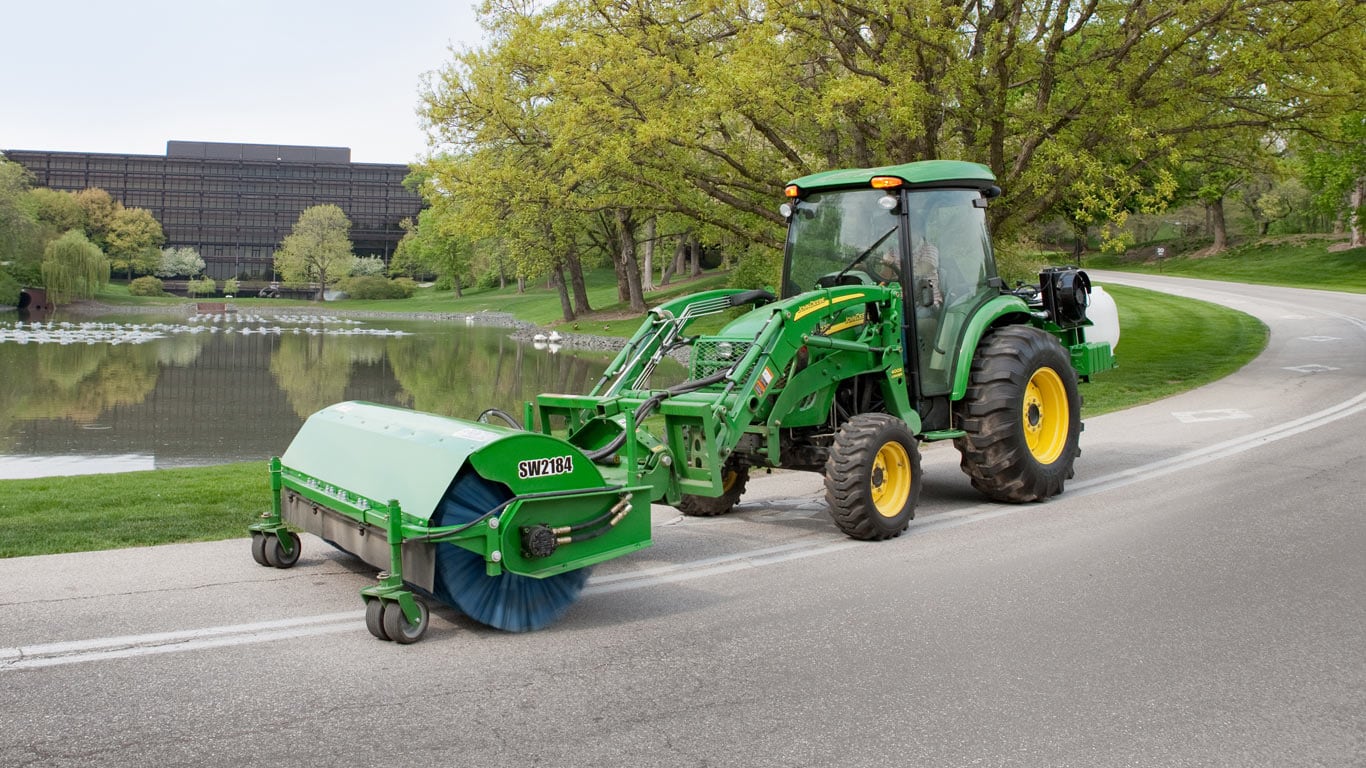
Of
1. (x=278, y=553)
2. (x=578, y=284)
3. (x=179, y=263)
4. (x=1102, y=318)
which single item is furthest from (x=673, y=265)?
(x=179, y=263)

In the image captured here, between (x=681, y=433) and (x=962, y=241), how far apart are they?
3.49m

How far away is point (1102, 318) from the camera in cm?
1399

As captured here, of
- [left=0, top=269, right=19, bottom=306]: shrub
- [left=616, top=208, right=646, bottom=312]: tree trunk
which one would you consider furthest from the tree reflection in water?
[left=0, top=269, right=19, bottom=306]: shrub

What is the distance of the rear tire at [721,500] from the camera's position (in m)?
8.91

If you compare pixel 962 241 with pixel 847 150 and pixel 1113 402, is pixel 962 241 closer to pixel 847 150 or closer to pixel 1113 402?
pixel 1113 402

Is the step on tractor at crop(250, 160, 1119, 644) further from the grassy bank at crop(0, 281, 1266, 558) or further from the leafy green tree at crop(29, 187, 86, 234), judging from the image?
the leafy green tree at crop(29, 187, 86, 234)

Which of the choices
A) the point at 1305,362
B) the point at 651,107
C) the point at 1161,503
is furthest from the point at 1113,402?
the point at 651,107

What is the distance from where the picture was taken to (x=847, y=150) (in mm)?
21891

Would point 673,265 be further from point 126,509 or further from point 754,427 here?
point 754,427

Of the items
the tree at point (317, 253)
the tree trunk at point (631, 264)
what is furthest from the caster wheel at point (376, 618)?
the tree at point (317, 253)

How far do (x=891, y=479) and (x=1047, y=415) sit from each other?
8.21ft

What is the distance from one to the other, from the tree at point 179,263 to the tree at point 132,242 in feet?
2.39

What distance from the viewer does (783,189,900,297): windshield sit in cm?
905

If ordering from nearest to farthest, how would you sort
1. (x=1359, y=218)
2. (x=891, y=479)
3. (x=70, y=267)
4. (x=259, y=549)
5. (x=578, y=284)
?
(x=259, y=549) → (x=891, y=479) → (x=1359, y=218) → (x=578, y=284) → (x=70, y=267)
